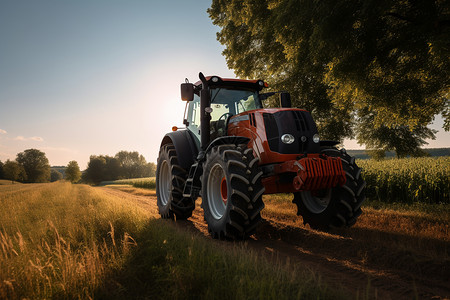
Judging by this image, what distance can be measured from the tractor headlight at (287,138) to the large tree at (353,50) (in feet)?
6.77

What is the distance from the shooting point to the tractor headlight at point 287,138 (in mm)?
4434

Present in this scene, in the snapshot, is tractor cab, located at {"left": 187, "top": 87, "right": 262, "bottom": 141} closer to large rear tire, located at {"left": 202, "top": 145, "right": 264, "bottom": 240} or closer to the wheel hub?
the wheel hub

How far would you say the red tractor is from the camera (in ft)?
13.1

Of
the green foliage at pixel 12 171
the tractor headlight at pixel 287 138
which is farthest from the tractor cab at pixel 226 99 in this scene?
the green foliage at pixel 12 171

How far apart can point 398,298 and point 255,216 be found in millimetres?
1942

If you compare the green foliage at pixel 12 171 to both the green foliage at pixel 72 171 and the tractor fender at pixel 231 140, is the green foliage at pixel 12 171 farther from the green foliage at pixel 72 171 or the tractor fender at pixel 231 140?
the tractor fender at pixel 231 140

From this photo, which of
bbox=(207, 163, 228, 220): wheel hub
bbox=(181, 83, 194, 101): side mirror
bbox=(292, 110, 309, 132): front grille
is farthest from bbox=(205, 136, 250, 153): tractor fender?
bbox=(181, 83, 194, 101): side mirror

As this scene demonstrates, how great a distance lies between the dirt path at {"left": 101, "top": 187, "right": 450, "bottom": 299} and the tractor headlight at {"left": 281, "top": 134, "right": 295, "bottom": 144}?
1.69m

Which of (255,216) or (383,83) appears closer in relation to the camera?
(255,216)

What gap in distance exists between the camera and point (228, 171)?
4105mm

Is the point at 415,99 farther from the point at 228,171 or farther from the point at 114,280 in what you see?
the point at 114,280

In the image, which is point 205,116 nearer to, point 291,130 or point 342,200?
point 291,130

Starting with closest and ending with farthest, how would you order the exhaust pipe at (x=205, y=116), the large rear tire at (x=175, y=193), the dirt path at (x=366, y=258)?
the dirt path at (x=366, y=258), the exhaust pipe at (x=205, y=116), the large rear tire at (x=175, y=193)

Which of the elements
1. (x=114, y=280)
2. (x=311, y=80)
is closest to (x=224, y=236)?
(x=114, y=280)
